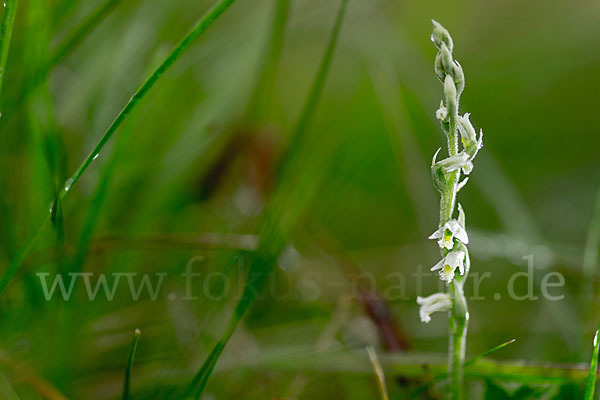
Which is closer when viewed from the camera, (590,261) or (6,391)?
(6,391)

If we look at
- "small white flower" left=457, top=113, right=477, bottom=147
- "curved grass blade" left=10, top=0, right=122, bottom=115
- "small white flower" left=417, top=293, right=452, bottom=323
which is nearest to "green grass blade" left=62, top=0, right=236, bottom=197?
→ "curved grass blade" left=10, top=0, right=122, bottom=115

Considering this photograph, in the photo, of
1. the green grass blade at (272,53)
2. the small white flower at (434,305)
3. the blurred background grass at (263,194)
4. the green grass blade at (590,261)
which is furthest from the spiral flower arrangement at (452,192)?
the green grass blade at (272,53)

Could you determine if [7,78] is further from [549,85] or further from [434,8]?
[434,8]

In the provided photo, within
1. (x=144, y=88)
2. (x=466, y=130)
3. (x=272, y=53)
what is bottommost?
(x=466, y=130)

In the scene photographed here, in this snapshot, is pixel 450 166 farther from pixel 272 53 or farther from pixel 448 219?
pixel 272 53

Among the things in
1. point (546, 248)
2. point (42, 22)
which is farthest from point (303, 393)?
point (42, 22)

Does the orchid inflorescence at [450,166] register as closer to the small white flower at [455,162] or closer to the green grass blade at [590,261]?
the small white flower at [455,162]

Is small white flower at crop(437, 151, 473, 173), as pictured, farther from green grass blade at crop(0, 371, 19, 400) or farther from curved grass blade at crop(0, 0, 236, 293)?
green grass blade at crop(0, 371, 19, 400)

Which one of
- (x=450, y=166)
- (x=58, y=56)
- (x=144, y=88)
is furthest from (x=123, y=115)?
(x=450, y=166)
